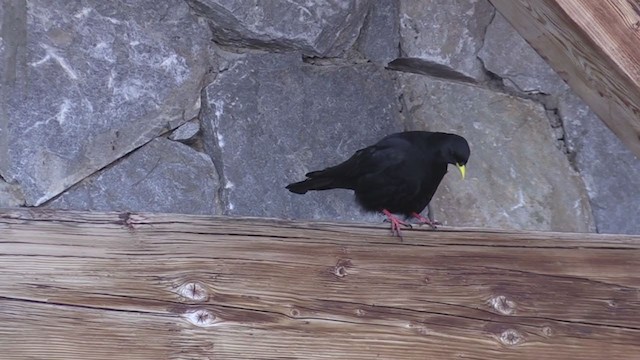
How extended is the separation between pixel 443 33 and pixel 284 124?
606 millimetres

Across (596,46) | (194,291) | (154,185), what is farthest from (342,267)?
(154,185)

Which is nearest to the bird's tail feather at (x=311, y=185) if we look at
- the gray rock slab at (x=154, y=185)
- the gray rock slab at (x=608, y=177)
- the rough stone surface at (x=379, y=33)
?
the gray rock slab at (x=154, y=185)

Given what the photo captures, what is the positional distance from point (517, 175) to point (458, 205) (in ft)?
0.66

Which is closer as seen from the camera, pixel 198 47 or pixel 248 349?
pixel 248 349

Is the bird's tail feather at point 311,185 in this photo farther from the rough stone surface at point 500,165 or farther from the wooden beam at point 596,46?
the wooden beam at point 596,46

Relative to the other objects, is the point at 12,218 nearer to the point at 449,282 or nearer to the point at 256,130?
the point at 449,282

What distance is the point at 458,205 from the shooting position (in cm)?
315

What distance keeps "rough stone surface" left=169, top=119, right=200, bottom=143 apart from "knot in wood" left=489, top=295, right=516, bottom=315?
1487 millimetres

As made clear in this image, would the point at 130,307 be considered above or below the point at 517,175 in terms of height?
below

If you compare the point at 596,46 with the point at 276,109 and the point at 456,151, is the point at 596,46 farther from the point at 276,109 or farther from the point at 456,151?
the point at 276,109

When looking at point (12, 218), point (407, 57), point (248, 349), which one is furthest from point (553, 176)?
point (12, 218)

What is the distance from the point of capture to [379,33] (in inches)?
126

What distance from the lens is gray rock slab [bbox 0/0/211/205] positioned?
2779mm

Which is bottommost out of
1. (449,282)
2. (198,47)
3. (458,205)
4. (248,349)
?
(248,349)
